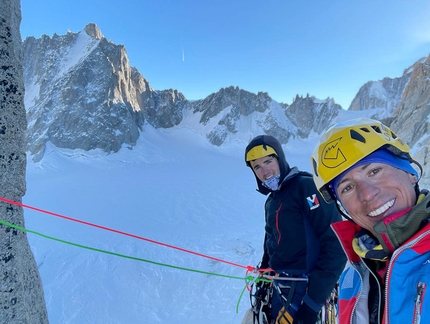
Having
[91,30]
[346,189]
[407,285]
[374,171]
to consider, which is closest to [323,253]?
[346,189]

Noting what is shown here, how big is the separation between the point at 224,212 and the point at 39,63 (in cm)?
8729

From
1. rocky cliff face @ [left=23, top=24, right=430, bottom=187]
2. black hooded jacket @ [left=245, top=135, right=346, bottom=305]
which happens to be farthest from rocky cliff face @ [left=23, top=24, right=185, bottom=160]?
black hooded jacket @ [left=245, top=135, right=346, bottom=305]

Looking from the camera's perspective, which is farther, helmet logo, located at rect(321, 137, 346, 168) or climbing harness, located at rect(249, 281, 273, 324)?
climbing harness, located at rect(249, 281, 273, 324)

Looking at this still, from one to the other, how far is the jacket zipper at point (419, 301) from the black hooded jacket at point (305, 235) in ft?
4.50

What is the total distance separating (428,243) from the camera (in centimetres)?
107

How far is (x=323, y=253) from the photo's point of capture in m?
2.43

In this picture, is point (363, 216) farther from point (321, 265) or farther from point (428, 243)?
point (321, 265)

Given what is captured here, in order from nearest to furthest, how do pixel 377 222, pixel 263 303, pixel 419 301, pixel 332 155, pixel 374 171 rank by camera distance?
pixel 419 301
pixel 377 222
pixel 374 171
pixel 332 155
pixel 263 303

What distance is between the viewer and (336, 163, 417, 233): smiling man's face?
1.40 m

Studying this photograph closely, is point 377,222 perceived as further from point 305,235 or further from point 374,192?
point 305,235

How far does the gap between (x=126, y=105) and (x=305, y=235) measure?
241ft

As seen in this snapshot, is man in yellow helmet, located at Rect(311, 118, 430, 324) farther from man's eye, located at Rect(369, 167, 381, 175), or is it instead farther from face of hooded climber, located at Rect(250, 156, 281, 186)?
face of hooded climber, located at Rect(250, 156, 281, 186)

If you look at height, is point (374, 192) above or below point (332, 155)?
below

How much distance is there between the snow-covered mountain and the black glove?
210cm
